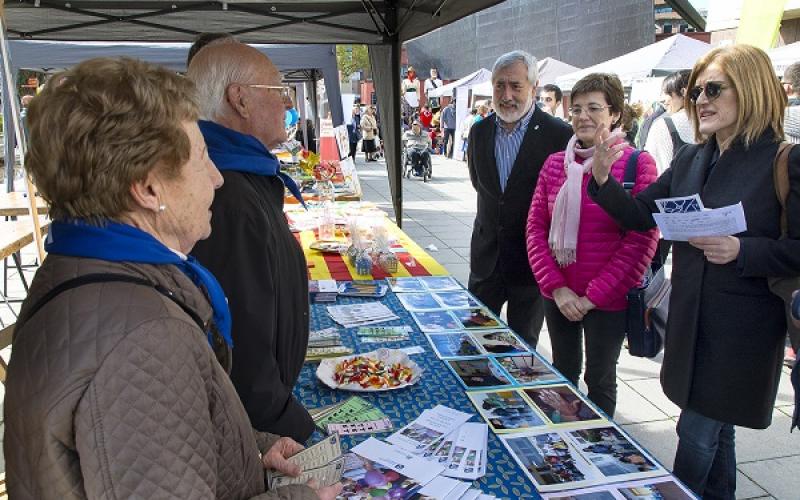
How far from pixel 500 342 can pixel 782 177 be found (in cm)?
106

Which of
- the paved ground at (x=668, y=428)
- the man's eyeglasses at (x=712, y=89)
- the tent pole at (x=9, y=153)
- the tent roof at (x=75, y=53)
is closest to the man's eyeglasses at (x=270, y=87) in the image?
the man's eyeglasses at (x=712, y=89)

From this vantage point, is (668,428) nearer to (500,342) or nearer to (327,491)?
(500,342)

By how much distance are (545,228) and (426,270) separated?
2.59 ft

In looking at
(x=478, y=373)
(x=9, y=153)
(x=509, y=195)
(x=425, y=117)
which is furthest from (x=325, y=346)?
(x=425, y=117)

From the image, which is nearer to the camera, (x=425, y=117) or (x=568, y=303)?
(x=568, y=303)

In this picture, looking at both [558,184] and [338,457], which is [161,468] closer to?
[338,457]

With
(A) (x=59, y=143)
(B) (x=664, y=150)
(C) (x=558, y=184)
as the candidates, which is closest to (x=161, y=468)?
(A) (x=59, y=143)

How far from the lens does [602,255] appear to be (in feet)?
8.25

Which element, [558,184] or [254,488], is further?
[558,184]

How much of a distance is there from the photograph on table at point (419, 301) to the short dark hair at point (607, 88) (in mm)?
1095

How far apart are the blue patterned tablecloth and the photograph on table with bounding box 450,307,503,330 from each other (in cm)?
22

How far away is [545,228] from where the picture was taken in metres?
2.75

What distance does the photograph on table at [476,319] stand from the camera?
244 cm

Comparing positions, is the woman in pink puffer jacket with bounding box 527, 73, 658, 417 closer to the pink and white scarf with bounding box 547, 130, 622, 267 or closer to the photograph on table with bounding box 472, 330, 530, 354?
the pink and white scarf with bounding box 547, 130, 622, 267
